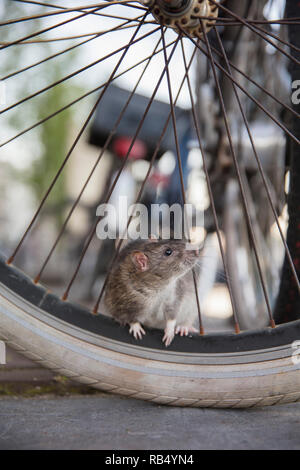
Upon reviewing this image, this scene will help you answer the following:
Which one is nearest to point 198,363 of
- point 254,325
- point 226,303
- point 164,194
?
point 254,325

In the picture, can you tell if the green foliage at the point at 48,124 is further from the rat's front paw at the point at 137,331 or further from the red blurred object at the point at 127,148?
the rat's front paw at the point at 137,331

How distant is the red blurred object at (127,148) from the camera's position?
3760mm

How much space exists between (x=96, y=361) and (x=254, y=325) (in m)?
1.42

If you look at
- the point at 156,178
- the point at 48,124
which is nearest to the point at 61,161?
the point at 48,124

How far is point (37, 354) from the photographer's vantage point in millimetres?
1046

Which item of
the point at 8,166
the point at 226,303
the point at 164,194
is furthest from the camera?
the point at 8,166

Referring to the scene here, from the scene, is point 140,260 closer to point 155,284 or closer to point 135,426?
point 155,284

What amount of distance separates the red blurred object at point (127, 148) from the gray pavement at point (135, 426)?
2.82 meters

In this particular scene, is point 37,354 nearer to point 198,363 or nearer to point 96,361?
point 96,361

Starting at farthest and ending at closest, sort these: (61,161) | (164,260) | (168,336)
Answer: (61,161)
(164,260)
(168,336)
